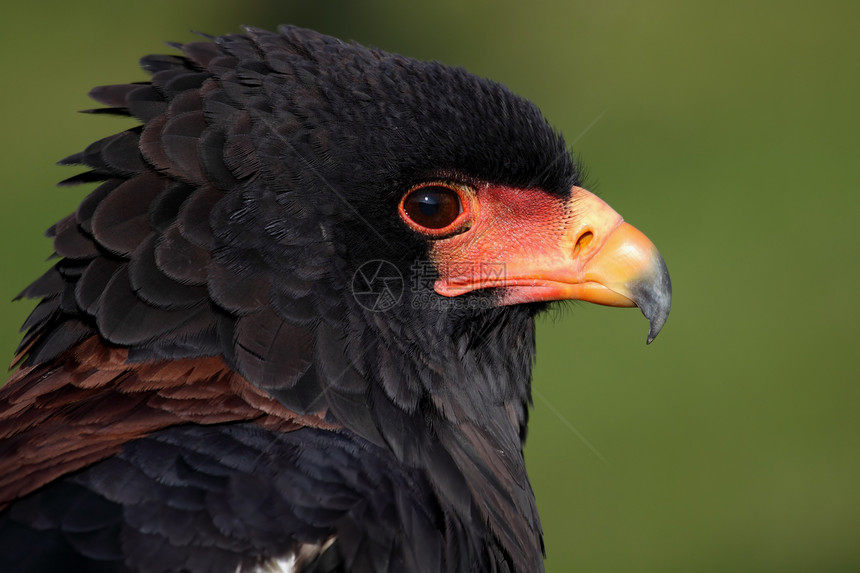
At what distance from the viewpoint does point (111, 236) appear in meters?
2.71

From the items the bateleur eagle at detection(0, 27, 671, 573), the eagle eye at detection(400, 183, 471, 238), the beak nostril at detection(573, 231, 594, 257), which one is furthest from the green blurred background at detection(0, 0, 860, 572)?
the eagle eye at detection(400, 183, 471, 238)

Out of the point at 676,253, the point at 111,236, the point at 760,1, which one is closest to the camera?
the point at 111,236

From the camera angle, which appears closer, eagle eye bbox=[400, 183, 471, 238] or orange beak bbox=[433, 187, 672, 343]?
eagle eye bbox=[400, 183, 471, 238]

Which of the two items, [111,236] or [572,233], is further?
[572,233]

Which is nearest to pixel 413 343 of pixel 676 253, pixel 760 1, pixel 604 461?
pixel 604 461

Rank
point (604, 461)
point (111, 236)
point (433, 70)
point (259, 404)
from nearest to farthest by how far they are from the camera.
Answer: point (259, 404)
point (111, 236)
point (433, 70)
point (604, 461)

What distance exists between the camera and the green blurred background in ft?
23.0

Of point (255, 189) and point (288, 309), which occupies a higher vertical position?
point (255, 189)

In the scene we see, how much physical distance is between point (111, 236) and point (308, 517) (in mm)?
1071

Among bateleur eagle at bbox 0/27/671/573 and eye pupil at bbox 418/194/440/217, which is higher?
eye pupil at bbox 418/194/440/217

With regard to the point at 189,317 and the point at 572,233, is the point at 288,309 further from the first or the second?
the point at 572,233

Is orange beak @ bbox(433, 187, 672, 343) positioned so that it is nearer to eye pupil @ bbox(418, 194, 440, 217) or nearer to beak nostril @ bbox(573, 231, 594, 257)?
beak nostril @ bbox(573, 231, 594, 257)

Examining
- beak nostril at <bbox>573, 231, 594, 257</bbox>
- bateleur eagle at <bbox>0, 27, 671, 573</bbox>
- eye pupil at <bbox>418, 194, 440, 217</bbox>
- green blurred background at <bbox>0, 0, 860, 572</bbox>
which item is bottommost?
green blurred background at <bbox>0, 0, 860, 572</bbox>

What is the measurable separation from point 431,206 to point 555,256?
0.47 metres
